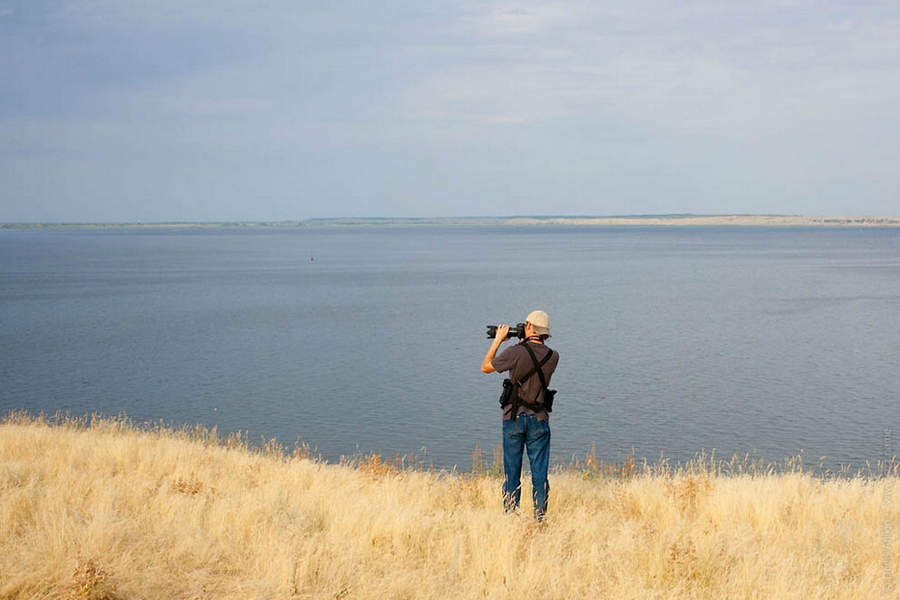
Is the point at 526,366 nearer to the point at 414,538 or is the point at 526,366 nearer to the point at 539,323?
the point at 539,323

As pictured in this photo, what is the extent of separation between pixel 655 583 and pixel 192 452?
27.7ft

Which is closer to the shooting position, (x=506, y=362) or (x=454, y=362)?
(x=506, y=362)

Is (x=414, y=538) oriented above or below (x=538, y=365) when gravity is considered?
below

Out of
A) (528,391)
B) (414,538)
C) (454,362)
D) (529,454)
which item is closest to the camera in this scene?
(414,538)

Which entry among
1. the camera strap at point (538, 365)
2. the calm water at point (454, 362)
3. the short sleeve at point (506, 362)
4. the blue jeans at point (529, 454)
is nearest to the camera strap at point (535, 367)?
the camera strap at point (538, 365)

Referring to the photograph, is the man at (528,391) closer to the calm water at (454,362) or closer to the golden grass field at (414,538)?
A: the golden grass field at (414,538)

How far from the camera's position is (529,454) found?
8500 mm

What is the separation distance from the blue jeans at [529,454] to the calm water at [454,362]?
9.40m

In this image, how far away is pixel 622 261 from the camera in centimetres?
10175

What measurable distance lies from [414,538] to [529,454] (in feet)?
4.55

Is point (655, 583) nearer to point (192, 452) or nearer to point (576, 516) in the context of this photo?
→ point (576, 516)

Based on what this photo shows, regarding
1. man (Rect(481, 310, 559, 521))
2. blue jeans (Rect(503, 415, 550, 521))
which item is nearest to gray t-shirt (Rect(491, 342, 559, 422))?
man (Rect(481, 310, 559, 521))

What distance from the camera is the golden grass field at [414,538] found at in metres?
6.77

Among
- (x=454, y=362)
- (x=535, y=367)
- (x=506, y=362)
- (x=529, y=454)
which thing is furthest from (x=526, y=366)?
(x=454, y=362)
